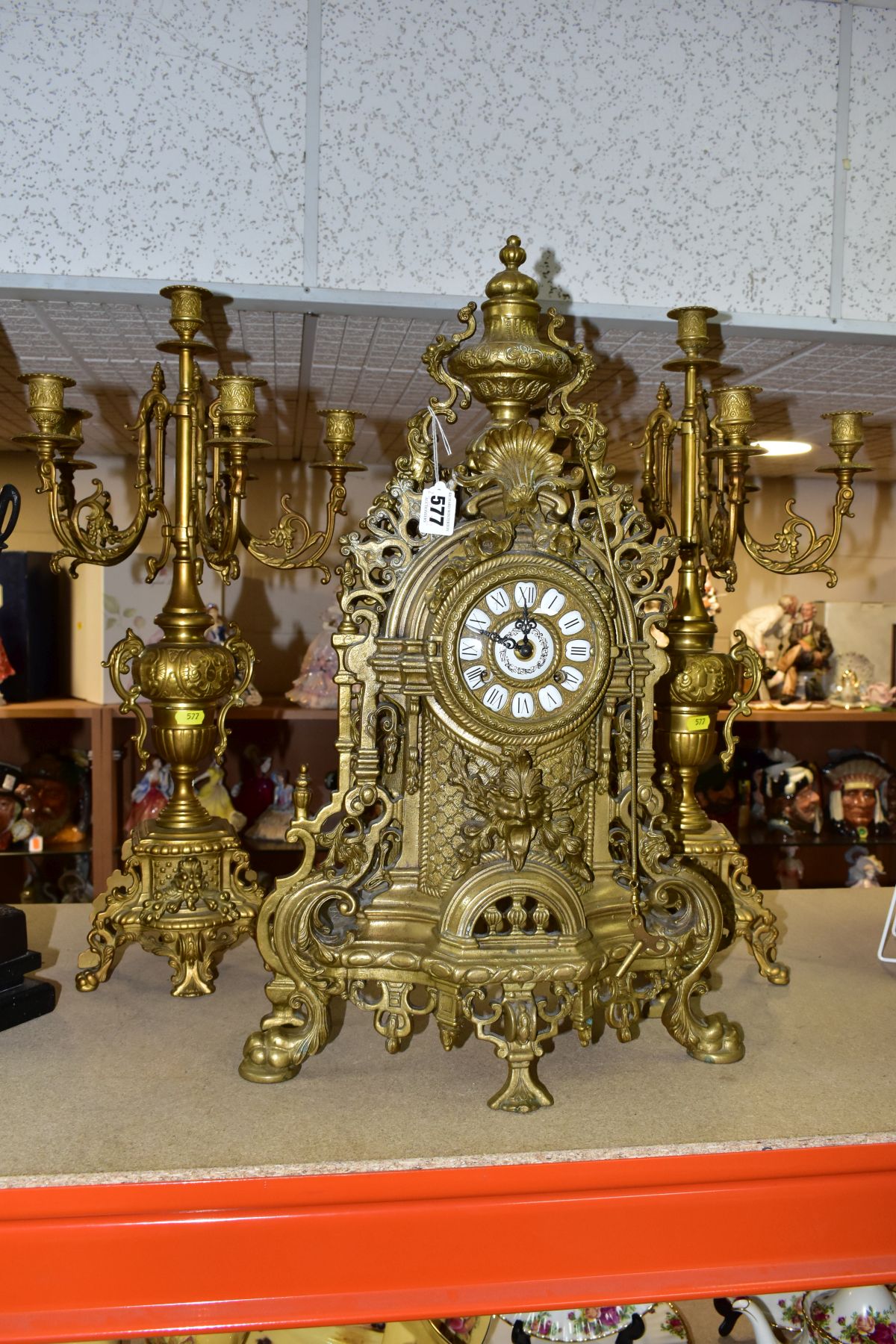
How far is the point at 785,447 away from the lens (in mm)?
3316

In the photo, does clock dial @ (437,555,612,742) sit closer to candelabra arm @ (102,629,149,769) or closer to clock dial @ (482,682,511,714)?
clock dial @ (482,682,511,714)

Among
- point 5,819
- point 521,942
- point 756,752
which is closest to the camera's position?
point 521,942

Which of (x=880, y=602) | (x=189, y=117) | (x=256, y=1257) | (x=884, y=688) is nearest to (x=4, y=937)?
(x=256, y=1257)

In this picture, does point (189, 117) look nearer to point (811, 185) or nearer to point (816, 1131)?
point (811, 185)

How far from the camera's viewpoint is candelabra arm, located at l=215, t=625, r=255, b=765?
2119mm

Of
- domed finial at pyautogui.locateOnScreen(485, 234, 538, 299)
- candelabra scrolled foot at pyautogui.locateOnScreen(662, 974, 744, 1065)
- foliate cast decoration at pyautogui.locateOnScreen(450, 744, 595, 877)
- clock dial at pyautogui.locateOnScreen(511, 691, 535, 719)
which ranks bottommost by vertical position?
candelabra scrolled foot at pyautogui.locateOnScreen(662, 974, 744, 1065)

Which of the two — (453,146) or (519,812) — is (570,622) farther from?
(453,146)

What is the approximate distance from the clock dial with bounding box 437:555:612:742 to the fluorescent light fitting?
1.70 meters

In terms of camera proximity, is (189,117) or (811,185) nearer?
(189,117)

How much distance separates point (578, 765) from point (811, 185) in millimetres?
1197

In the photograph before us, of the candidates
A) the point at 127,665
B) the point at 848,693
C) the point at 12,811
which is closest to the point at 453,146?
the point at 127,665

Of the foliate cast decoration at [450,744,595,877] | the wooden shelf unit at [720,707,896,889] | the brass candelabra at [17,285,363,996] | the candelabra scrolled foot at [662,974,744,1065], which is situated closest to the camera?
the foliate cast decoration at [450,744,595,877]

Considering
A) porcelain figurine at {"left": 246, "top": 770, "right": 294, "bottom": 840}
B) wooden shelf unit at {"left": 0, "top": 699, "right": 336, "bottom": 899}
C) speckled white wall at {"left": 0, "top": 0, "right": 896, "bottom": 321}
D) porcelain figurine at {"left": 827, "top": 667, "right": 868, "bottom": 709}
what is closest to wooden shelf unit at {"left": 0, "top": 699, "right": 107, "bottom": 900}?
wooden shelf unit at {"left": 0, "top": 699, "right": 336, "bottom": 899}

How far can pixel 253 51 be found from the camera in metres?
1.92
